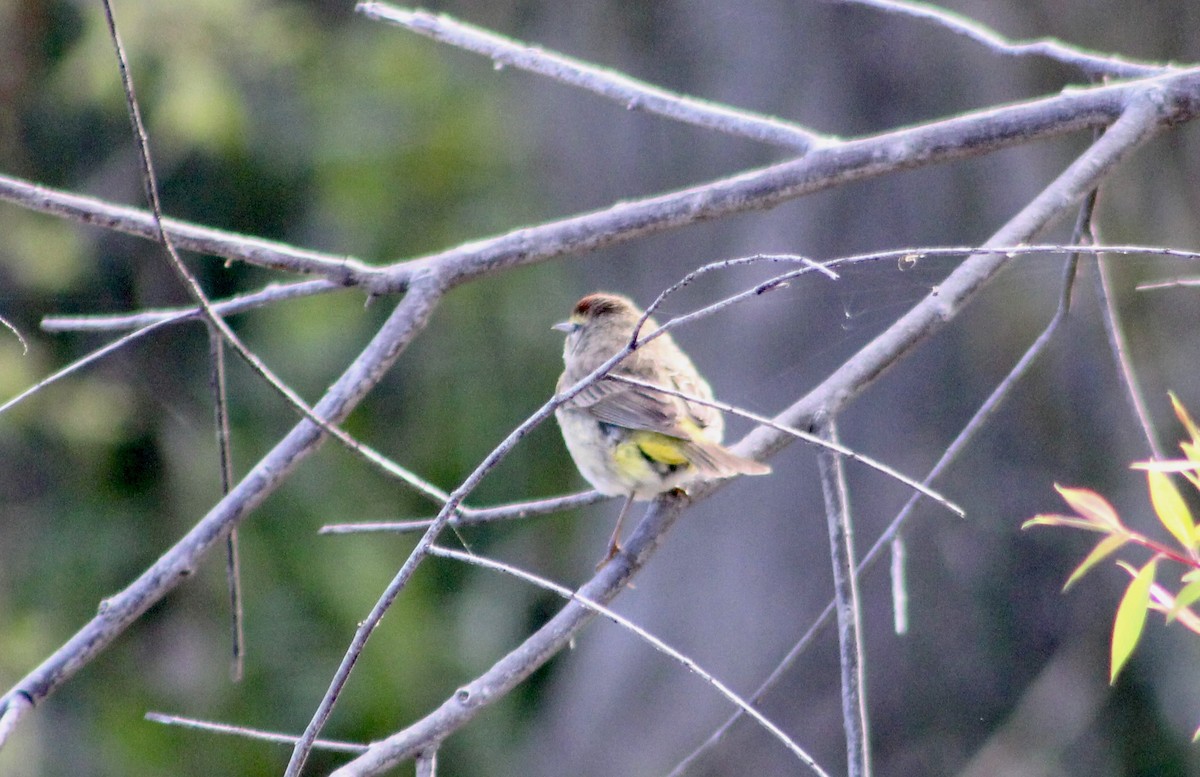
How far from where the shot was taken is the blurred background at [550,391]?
5051 millimetres

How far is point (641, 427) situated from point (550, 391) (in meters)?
3.73

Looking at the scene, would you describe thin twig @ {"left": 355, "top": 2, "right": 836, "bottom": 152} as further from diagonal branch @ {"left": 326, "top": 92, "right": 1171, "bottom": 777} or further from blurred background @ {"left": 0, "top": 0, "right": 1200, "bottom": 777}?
blurred background @ {"left": 0, "top": 0, "right": 1200, "bottom": 777}

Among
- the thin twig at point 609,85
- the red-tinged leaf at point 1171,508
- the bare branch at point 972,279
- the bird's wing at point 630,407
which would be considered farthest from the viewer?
the bird's wing at point 630,407

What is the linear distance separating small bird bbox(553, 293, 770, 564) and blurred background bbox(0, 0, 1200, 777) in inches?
25.9

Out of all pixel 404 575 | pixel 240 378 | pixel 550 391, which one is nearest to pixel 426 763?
pixel 404 575

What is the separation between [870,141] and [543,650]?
1223mm

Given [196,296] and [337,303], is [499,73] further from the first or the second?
[196,296]

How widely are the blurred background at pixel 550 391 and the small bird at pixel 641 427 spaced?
657 mm

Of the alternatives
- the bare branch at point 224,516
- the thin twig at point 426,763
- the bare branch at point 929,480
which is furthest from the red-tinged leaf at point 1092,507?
the bare branch at point 224,516

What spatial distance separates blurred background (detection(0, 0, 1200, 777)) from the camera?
505 centimetres

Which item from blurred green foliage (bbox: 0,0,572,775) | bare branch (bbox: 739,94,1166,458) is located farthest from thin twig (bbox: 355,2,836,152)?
blurred green foliage (bbox: 0,0,572,775)

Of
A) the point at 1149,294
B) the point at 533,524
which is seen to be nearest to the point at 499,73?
the point at 533,524

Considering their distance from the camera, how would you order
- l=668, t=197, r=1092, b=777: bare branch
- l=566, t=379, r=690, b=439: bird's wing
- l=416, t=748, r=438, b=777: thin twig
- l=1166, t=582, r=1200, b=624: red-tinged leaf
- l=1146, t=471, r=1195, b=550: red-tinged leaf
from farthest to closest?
l=566, t=379, r=690, b=439: bird's wing
l=668, t=197, r=1092, b=777: bare branch
l=416, t=748, r=438, b=777: thin twig
l=1146, t=471, r=1195, b=550: red-tinged leaf
l=1166, t=582, r=1200, b=624: red-tinged leaf

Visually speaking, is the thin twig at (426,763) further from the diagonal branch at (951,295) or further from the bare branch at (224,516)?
the bare branch at (224,516)
